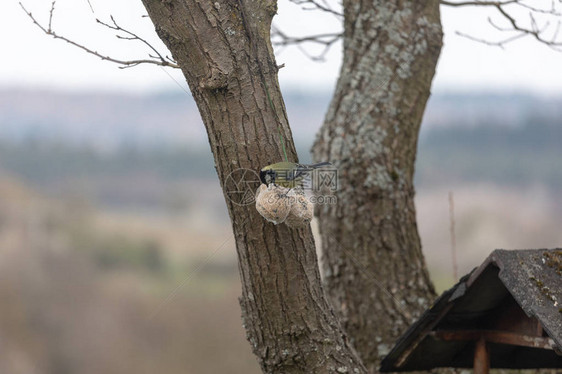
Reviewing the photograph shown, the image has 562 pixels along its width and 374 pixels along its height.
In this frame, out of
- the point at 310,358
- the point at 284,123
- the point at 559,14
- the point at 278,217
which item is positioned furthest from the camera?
the point at 559,14

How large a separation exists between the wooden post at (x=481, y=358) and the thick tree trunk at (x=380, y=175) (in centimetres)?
72

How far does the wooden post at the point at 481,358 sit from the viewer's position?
2.09 m

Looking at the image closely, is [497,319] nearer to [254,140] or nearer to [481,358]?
[481,358]

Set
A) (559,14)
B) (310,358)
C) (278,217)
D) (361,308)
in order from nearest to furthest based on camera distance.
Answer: (278,217)
(310,358)
(559,14)
(361,308)

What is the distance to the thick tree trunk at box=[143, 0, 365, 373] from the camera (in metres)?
1.63

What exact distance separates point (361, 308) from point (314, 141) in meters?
0.91

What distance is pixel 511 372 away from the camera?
9.88 ft

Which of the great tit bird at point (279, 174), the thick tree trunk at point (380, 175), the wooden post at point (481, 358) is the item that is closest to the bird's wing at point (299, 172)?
the great tit bird at point (279, 174)

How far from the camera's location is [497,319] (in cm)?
209

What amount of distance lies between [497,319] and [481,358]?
156 millimetres

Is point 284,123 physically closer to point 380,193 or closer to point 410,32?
point 380,193

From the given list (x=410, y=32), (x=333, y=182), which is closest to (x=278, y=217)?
(x=333, y=182)

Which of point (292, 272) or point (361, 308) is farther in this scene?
point (361, 308)

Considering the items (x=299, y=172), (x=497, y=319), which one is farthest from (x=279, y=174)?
(x=497, y=319)
